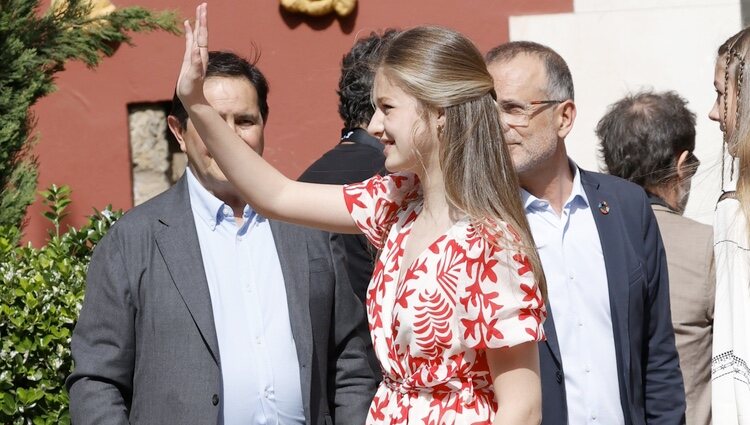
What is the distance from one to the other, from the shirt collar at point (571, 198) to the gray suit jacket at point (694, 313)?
689 millimetres

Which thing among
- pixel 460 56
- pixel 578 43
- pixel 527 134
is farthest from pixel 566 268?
pixel 578 43

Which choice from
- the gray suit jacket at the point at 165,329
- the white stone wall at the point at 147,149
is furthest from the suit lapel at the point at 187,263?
the white stone wall at the point at 147,149

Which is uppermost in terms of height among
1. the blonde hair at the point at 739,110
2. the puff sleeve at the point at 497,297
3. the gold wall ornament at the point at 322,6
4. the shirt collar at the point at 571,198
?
the gold wall ornament at the point at 322,6

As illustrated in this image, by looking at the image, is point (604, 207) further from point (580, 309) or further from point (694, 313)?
point (694, 313)

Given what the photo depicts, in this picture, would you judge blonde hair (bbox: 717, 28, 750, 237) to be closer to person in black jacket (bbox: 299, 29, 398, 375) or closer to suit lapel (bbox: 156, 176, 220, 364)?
person in black jacket (bbox: 299, 29, 398, 375)

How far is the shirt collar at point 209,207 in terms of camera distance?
11.6ft

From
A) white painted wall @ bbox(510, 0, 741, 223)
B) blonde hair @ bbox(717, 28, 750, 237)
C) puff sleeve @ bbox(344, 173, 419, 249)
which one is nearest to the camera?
blonde hair @ bbox(717, 28, 750, 237)

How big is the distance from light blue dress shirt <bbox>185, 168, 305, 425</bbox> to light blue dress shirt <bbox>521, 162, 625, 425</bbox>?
0.74m

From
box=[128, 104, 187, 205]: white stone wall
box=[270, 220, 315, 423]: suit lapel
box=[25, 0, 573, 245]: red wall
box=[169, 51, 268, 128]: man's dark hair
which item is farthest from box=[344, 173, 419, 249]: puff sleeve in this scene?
box=[128, 104, 187, 205]: white stone wall

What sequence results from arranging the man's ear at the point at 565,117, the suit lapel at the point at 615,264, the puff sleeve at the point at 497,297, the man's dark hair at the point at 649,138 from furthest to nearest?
the man's dark hair at the point at 649,138 → the man's ear at the point at 565,117 → the suit lapel at the point at 615,264 → the puff sleeve at the point at 497,297

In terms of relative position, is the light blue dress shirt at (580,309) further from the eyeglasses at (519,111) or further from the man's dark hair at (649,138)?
the man's dark hair at (649,138)

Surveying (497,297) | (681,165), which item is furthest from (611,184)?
(497,297)

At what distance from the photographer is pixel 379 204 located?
2.89 metres

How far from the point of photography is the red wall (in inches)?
269
